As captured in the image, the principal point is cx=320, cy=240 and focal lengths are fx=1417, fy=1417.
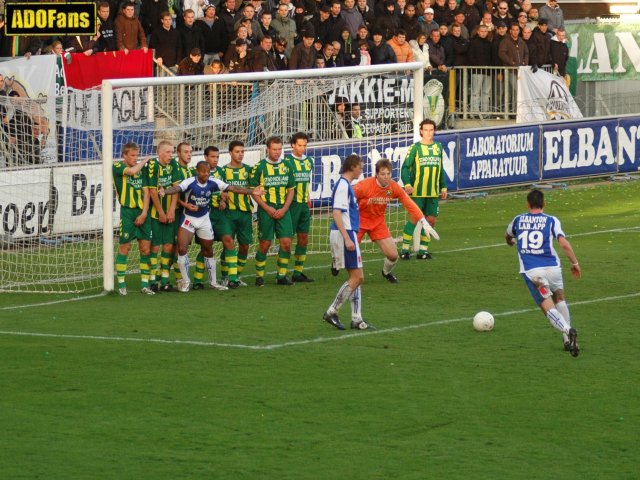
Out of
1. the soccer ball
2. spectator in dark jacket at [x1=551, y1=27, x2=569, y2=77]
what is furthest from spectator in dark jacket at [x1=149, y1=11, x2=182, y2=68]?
the soccer ball

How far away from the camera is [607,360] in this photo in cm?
1312

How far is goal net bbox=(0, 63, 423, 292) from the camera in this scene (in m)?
19.1

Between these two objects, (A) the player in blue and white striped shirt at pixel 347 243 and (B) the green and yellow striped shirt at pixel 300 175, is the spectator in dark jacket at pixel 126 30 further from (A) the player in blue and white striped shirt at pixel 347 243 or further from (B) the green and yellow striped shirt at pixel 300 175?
(A) the player in blue and white striped shirt at pixel 347 243

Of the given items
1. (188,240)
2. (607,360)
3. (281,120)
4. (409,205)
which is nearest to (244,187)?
(188,240)

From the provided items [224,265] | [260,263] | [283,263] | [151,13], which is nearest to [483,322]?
[283,263]

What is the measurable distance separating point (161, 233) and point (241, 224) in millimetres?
1123

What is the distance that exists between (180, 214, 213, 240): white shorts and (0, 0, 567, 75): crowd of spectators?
691 centimetres

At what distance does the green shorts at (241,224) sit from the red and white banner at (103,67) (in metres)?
6.55

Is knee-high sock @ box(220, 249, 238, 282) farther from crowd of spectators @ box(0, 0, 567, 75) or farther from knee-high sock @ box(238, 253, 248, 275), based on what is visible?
crowd of spectators @ box(0, 0, 567, 75)

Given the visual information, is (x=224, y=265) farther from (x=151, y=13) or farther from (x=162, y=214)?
(x=151, y=13)

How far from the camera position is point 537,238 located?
44.1 feet

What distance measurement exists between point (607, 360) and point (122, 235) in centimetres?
654

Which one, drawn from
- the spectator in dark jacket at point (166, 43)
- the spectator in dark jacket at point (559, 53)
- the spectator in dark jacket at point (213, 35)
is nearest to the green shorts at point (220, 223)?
the spectator in dark jacket at point (166, 43)

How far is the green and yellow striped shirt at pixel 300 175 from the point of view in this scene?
1805 cm
